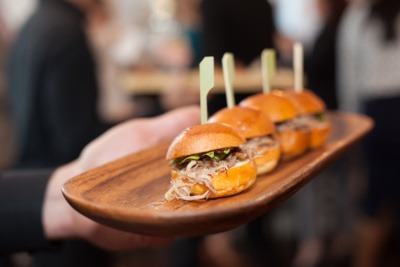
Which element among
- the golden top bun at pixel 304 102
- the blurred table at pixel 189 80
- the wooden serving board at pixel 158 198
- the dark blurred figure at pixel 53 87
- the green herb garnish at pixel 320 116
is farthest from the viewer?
the blurred table at pixel 189 80

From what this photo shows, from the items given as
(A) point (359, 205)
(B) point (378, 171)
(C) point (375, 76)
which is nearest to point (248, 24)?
(C) point (375, 76)

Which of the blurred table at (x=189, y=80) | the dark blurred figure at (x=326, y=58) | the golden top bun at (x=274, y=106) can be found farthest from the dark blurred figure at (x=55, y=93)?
the dark blurred figure at (x=326, y=58)

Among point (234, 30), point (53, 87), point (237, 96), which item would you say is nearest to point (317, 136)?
point (53, 87)

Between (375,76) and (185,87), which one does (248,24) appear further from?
(375,76)

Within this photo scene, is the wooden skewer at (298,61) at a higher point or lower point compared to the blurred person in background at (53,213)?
higher

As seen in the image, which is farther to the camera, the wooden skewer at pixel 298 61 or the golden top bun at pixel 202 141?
the wooden skewer at pixel 298 61

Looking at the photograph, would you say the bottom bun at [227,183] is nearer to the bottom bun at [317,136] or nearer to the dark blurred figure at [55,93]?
the bottom bun at [317,136]

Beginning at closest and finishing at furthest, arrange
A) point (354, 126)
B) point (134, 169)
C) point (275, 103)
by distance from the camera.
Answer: point (134, 169) → point (275, 103) → point (354, 126)

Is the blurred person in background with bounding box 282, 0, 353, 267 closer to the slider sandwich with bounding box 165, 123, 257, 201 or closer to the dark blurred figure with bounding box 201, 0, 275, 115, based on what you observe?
the dark blurred figure with bounding box 201, 0, 275, 115
